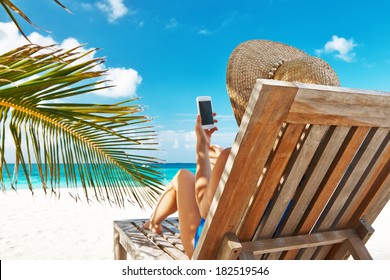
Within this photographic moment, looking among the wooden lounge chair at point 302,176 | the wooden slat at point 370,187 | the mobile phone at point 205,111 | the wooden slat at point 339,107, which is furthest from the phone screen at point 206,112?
the wooden slat at point 370,187

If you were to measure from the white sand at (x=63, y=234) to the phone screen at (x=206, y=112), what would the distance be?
5.26 feet

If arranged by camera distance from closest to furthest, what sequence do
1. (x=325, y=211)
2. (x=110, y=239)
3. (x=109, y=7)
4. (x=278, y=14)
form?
1. (x=325, y=211)
2. (x=110, y=239)
3. (x=109, y=7)
4. (x=278, y=14)

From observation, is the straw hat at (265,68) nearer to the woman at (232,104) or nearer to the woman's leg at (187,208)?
the woman at (232,104)

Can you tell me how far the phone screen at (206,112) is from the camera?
1.60 meters

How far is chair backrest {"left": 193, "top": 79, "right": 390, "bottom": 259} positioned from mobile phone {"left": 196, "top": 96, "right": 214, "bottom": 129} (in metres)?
0.41

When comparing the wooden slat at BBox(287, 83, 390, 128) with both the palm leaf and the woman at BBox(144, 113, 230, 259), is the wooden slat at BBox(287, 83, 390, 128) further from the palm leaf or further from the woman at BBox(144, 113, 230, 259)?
the palm leaf

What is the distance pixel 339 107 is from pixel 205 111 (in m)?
0.59

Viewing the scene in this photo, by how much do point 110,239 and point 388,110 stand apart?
4.02 m

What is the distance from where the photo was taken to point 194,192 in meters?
1.75

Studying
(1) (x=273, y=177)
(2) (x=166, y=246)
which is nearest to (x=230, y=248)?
(1) (x=273, y=177)

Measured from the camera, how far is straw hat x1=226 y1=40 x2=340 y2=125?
1.56 m

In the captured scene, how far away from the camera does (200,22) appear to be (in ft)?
125

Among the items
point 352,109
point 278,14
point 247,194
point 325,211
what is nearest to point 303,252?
point 325,211

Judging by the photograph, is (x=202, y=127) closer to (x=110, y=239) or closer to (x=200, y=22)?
(x=110, y=239)
